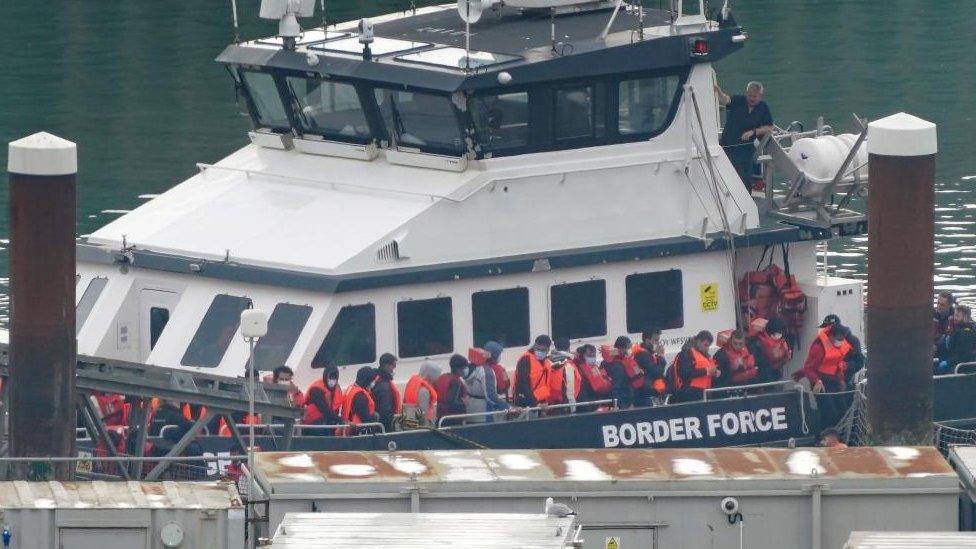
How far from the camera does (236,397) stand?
18.0 metres

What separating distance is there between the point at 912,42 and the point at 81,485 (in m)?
30.2

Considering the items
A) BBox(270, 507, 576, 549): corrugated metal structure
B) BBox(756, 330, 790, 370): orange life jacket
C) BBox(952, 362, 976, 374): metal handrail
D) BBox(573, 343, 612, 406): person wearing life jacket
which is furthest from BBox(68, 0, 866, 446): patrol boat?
BBox(270, 507, 576, 549): corrugated metal structure

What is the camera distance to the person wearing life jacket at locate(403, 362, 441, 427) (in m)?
18.9

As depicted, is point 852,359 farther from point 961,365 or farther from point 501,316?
point 501,316

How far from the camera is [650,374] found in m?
19.8

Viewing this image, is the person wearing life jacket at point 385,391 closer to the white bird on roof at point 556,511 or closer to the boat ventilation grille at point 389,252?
the boat ventilation grille at point 389,252

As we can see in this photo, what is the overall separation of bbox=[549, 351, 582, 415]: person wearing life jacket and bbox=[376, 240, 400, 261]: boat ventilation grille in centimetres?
150

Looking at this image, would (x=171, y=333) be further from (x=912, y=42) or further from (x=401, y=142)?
(x=912, y=42)

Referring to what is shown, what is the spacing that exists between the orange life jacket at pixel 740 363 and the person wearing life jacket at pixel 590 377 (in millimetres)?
1141

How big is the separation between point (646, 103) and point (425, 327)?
270cm

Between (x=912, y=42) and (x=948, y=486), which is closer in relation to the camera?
(x=948, y=486)

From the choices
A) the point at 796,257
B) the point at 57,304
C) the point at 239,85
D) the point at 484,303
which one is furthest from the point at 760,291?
the point at 57,304

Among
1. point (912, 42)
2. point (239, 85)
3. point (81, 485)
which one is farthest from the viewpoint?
point (912, 42)

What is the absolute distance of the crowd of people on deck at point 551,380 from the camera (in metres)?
18.8
